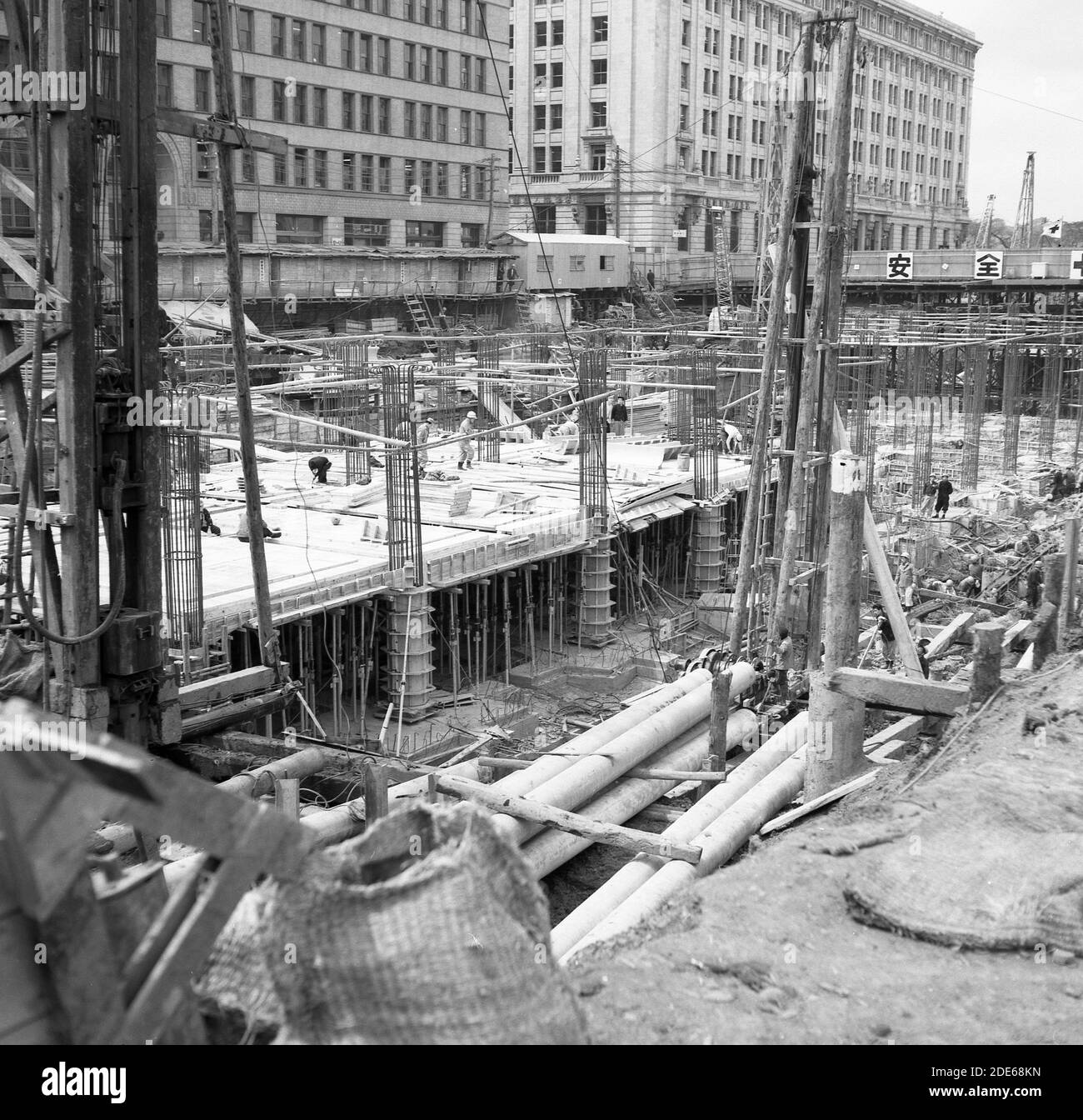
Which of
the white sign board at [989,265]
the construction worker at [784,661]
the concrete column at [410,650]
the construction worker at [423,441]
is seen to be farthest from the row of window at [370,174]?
the construction worker at [784,661]

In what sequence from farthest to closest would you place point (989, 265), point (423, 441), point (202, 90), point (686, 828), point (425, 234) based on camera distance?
point (425, 234) < point (989, 265) < point (202, 90) < point (423, 441) < point (686, 828)

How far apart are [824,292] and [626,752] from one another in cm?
599

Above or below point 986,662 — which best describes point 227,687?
below

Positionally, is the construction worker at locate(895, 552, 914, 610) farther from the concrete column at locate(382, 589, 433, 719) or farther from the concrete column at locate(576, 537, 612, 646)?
the concrete column at locate(382, 589, 433, 719)

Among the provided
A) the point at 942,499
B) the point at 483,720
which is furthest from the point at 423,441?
the point at 942,499

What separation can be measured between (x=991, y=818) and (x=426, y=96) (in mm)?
62089

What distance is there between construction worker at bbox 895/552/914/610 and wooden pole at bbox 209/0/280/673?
12572mm

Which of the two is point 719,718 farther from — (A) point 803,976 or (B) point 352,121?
(B) point 352,121

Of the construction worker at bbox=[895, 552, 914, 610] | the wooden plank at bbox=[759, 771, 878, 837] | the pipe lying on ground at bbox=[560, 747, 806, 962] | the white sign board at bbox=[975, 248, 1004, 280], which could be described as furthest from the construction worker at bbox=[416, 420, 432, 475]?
the white sign board at bbox=[975, 248, 1004, 280]

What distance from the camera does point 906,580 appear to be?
2533cm

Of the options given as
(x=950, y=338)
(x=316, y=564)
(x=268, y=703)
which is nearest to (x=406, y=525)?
(x=316, y=564)

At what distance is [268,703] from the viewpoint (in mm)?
12742

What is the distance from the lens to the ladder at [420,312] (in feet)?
192

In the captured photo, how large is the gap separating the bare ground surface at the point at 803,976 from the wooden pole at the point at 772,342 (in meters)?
8.21
